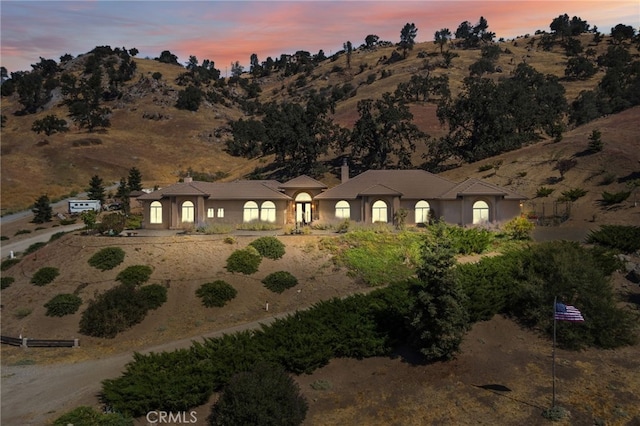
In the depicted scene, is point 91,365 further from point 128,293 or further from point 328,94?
point 328,94

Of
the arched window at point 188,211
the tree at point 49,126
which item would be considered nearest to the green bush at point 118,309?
the arched window at point 188,211

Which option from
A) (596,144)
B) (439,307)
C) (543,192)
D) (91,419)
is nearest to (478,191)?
(543,192)

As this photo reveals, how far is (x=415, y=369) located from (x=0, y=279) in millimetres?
33960

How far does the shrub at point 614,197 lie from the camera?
51.7m

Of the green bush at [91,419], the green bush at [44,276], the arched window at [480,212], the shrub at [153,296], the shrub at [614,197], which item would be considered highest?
the shrub at [614,197]

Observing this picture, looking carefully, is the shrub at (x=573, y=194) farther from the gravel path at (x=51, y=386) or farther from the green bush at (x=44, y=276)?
the green bush at (x=44, y=276)

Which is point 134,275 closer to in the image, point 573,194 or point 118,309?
point 118,309

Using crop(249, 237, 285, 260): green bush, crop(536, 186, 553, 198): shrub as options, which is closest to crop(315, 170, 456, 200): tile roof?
crop(249, 237, 285, 260): green bush

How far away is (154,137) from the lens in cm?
13550

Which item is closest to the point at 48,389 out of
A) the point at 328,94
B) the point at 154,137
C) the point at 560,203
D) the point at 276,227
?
the point at 276,227

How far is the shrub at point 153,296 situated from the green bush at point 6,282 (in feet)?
41.3

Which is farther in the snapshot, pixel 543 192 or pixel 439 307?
pixel 543 192

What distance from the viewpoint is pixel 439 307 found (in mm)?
22375

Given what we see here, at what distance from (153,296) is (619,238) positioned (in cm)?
3330
